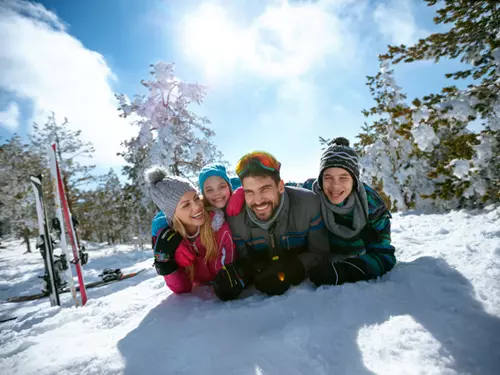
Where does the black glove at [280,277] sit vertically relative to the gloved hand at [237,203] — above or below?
below

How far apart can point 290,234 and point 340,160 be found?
101 cm

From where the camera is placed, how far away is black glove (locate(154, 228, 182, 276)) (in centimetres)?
265

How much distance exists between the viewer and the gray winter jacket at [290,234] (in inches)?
107

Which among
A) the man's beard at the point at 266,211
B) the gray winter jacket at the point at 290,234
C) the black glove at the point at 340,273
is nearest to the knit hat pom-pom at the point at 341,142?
the gray winter jacket at the point at 290,234

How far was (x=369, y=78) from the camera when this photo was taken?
9.09 metres

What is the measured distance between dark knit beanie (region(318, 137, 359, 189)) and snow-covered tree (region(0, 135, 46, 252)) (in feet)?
77.7

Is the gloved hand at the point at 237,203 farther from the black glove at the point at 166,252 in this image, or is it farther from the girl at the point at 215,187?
the black glove at the point at 166,252

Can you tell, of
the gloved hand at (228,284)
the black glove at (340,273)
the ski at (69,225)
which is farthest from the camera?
the ski at (69,225)

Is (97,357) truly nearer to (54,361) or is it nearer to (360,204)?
(54,361)

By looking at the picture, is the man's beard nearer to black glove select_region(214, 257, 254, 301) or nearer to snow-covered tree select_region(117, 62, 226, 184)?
black glove select_region(214, 257, 254, 301)

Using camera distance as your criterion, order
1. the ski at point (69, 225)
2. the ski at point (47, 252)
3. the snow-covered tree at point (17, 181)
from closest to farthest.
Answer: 1. the ski at point (47, 252)
2. the ski at point (69, 225)
3. the snow-covered tree at point (17, 181)

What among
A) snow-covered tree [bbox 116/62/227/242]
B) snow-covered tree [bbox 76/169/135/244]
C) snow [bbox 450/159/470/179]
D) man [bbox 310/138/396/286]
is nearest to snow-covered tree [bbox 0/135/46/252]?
snow-covered tree [bbox 76/169/135/244]

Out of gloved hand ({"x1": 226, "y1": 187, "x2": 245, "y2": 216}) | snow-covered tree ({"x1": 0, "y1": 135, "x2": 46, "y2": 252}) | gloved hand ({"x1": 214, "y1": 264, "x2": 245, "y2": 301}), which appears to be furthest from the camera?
snow-covered tree ({"x1": 0, "y1": 135, "x2": 46, "y2": 252})

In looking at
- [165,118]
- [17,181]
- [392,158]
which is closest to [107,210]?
[17,181]
